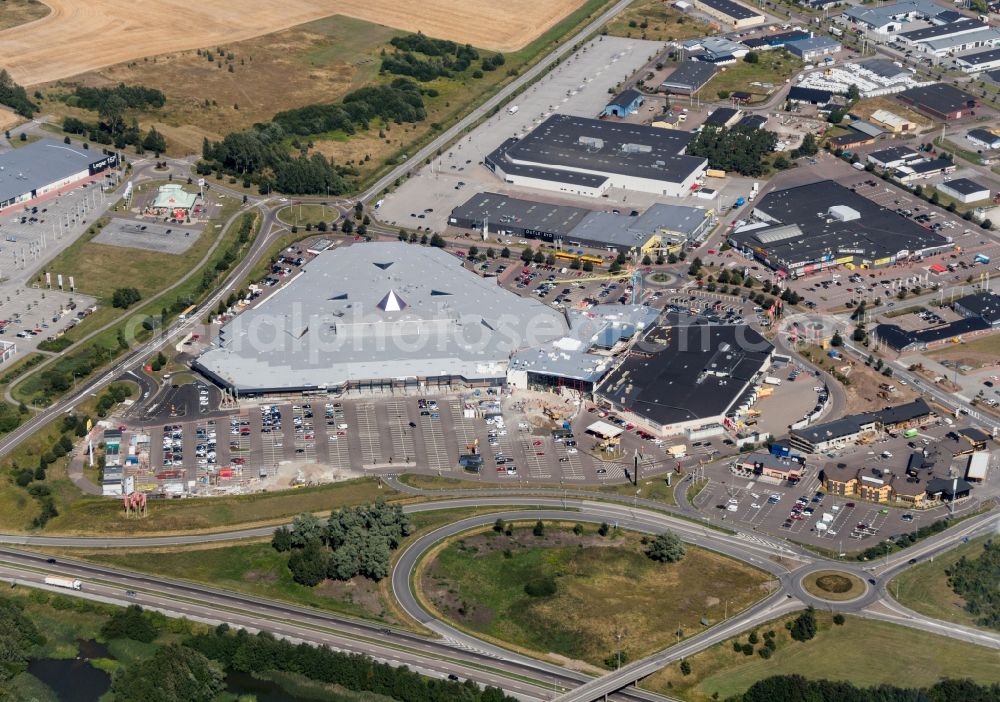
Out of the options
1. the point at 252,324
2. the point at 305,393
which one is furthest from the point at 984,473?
the point at 252,324

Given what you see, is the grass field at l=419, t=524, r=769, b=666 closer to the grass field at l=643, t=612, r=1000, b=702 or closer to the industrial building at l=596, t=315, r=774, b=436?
the grass field at l=643, t=612, r=1000, b=702

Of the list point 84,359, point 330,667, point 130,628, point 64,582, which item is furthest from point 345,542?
Answer: point 84,359

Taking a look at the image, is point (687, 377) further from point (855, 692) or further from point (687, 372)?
point (855, 692)

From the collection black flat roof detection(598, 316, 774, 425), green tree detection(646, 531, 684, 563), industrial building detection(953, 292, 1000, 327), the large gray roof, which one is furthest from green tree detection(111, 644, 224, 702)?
industrial building detection(953, 292, 1000, 327)

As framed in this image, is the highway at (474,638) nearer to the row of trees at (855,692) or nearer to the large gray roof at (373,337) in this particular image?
the row of trees at (855,692)

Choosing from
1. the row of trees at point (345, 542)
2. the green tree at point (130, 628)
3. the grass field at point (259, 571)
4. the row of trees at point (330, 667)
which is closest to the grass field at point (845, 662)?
the row of trees at point (330, 667)

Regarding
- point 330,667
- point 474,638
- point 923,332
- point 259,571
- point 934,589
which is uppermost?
point 923,332
